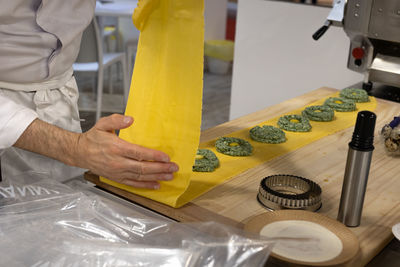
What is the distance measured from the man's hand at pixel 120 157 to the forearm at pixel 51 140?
25mm

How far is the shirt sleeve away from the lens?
1.04 metres

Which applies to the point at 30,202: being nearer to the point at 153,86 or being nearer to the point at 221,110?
the point at 153,86

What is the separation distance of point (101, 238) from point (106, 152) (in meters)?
0.26

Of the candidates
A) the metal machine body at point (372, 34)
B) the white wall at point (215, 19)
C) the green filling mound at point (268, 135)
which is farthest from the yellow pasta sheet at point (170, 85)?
the white wall at point (215, 19)

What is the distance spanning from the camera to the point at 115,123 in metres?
1.02

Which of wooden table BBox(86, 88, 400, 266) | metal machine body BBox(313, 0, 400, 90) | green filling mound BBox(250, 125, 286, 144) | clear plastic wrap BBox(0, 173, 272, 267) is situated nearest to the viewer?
clear plastic wrap BBox(0, 173, 272, 267)

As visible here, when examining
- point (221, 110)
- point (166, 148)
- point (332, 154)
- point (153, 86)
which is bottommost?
point (221, 110)

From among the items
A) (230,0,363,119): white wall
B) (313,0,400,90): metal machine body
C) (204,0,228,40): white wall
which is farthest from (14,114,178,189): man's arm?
(204,0,228,40): white wall

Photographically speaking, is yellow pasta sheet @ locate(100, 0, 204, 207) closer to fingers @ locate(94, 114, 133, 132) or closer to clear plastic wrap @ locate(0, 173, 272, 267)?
fingers @ locate(94, 114, 133, 132)

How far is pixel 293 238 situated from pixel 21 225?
18.9 inches

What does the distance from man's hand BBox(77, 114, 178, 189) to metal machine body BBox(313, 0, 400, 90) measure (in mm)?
978

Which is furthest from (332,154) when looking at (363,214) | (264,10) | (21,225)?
(264,10)

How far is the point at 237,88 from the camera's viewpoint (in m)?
2.99

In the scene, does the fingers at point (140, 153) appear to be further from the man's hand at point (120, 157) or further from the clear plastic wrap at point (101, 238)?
the clear plastic wrap at point (101, 238)
